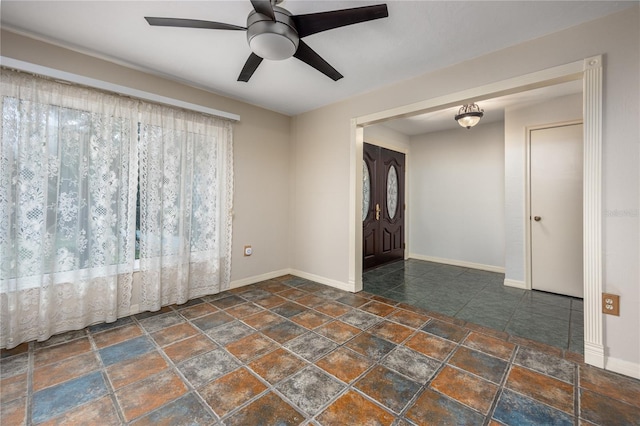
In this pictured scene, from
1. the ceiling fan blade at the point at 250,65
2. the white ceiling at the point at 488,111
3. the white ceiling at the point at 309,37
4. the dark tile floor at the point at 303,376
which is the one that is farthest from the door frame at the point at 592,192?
the ceiling fan blade at the point at 250,65

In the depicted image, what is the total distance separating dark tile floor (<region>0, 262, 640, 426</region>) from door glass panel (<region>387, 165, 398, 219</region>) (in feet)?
9.19

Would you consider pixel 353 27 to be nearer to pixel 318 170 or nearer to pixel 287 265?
pixel 318 170

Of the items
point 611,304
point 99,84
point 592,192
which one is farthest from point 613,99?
point 99,84

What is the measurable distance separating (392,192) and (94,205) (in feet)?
14.9

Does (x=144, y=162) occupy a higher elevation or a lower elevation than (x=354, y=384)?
higher

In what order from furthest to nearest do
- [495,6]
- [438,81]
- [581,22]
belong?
1. [438,81]
2. [581,22]
3. [495,6]

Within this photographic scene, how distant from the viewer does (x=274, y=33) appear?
1.64 m

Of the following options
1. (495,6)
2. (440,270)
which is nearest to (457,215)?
(440,270)

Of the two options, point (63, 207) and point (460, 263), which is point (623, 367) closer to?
point (460, 263)

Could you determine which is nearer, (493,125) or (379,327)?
(379,327)

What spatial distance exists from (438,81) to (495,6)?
2.89 ft

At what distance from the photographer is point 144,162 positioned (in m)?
2.76

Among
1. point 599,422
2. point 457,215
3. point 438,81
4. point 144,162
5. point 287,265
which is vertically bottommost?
point 599,422

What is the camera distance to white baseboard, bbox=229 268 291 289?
12.0ft
